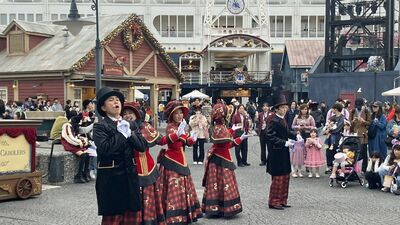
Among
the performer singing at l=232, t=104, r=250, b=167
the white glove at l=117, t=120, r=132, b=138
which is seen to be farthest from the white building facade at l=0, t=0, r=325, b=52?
the white glove at l=117, t=120, r=132, b=138

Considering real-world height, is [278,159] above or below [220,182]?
above

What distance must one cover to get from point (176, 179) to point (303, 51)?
129 ft

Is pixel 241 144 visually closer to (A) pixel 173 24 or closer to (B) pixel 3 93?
(B) pixel 3 93

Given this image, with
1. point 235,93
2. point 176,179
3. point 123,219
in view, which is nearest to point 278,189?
point 176,179

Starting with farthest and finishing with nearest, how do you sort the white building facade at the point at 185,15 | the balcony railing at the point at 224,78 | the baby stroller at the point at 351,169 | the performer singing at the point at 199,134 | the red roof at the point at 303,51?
the white building facade at the point at 185,15, the balcony railing at the point at 224,78, the red roof at the point at 303,51, the performer singing at the point at 199,134, the baby stroller at the point at 351,169

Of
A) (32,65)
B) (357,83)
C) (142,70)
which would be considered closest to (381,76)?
(357,83)

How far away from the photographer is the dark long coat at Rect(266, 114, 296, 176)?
972 centimetres

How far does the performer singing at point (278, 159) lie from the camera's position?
9.72 metres

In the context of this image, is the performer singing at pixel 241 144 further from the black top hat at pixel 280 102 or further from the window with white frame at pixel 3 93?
the window with white frame at pixel 3 93

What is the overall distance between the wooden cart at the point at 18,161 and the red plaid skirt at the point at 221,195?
359cm

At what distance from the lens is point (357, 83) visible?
28.2 metres

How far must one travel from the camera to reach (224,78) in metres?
46.9

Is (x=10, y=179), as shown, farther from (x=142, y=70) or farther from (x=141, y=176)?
(x=142, y=70)

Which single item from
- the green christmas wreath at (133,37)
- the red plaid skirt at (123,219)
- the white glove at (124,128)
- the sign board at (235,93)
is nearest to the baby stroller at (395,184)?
the red plaid skirt at (123,219)
